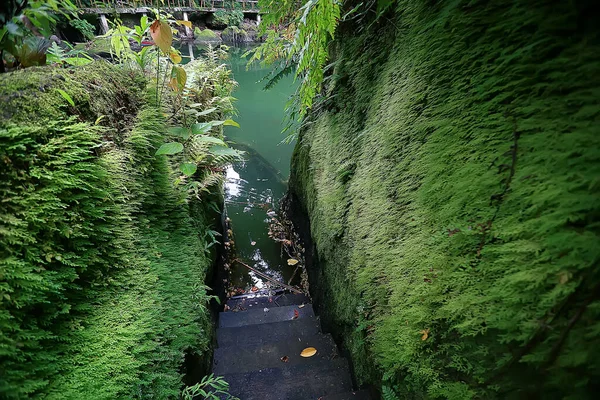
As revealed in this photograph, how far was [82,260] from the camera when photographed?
5.19 ft

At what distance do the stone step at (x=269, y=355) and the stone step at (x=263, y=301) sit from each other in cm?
138

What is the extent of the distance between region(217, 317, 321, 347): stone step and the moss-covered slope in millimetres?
1178

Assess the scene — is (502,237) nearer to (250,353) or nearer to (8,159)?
(8,159)

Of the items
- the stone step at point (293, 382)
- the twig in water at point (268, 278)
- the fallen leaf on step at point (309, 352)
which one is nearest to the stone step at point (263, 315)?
the twig in water at point (268, 278)

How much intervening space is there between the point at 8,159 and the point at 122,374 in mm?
1113

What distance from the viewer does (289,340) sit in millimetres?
3195

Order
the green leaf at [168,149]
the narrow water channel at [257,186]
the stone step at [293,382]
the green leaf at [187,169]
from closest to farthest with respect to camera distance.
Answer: the stone step at [293,382] < the green leaf at [168,149] < the green leaf at [187,169] < the narrow water channel at [257,186]

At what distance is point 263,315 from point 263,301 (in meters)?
0.67

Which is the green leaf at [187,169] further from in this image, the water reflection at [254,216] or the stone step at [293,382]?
the water reflection at [254,216]

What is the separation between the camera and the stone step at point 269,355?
9.30 ft

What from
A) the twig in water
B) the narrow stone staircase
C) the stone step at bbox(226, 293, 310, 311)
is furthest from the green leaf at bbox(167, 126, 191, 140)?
the twig in water

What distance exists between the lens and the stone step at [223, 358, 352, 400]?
2.31 meters

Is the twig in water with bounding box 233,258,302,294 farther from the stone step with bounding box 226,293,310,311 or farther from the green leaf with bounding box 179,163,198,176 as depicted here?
the green leaf with bounding box 179,163,198,176

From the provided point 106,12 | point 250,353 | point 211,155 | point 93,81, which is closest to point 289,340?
point 250,353
